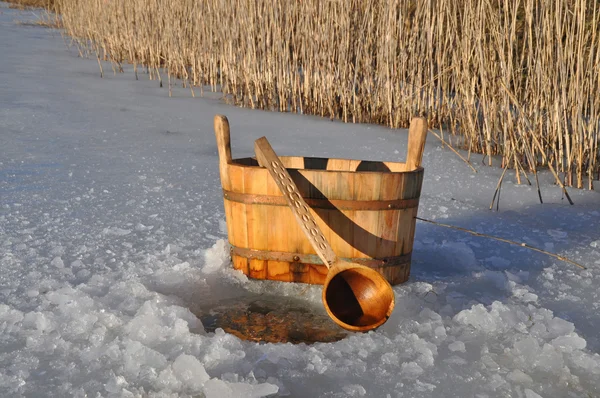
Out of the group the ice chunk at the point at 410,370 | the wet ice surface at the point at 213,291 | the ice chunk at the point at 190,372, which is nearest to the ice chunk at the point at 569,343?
the wet ice surface at the point at 213,291

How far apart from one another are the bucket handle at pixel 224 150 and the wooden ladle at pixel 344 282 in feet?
0.77

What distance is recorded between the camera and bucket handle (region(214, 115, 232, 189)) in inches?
83.0

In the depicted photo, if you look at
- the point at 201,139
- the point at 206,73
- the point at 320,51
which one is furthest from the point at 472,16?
the point at 206,73

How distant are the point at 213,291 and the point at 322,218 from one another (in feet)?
1.32

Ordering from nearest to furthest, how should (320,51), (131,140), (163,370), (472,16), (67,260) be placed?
(163,370) → (67,260) → (472,16) → (131,140) → (320,51)

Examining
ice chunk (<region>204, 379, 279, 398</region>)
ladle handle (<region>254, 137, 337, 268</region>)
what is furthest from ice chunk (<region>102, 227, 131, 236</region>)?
ice chunk (<region>204, 379, 279, 398</region>)

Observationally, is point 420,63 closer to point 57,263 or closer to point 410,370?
Answer: point 57,263

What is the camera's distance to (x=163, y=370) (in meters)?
1.49

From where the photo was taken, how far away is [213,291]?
2.03 metres

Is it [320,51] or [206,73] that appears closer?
[320,51]

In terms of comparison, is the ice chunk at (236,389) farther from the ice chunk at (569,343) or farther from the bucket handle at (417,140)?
the bucket handle at (417,140)

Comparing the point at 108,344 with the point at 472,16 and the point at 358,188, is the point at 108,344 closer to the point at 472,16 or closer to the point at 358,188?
the point at 358,188

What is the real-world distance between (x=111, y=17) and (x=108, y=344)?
6731 millimetres

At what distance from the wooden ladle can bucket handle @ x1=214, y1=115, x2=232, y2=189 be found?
0.24 meters
